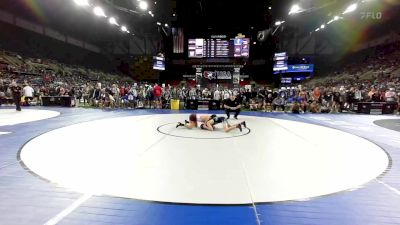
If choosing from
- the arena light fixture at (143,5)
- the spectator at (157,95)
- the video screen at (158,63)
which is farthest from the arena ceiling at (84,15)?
the spectator at (157,95)

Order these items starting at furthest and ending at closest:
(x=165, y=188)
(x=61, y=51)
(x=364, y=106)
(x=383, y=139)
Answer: (x=61, y=51) → (x=364, y=106) → (x=383, y=139) → (x=165, y=188)

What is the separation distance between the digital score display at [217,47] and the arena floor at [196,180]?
18.0m

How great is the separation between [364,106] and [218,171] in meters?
13.4

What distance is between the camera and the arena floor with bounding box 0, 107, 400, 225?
113 inches

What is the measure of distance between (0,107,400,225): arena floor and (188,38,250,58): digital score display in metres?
18.0

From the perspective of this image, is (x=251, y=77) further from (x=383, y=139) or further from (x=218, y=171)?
(x=218, y=171)

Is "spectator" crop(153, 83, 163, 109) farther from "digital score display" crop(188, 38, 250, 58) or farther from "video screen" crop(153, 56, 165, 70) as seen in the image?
"video screen" crop(153, 56, 165, 70)

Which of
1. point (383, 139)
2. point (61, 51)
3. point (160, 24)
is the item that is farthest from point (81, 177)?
point (61, 51)

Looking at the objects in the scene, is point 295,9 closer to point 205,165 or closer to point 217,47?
point 217,47

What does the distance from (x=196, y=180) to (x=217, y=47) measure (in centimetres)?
2109

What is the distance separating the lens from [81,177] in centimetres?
385

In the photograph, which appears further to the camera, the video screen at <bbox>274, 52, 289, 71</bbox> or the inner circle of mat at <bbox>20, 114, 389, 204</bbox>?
the video screen at <bbox>274, 52, 289, 71</bbox>

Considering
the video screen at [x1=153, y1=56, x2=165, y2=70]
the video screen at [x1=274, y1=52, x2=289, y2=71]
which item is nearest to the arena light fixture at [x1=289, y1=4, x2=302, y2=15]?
the video screen at [x1=274, y1=52, x2=289, y2=71]

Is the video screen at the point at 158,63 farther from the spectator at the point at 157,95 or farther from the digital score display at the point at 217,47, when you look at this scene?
the spectator at the point at 157,95
